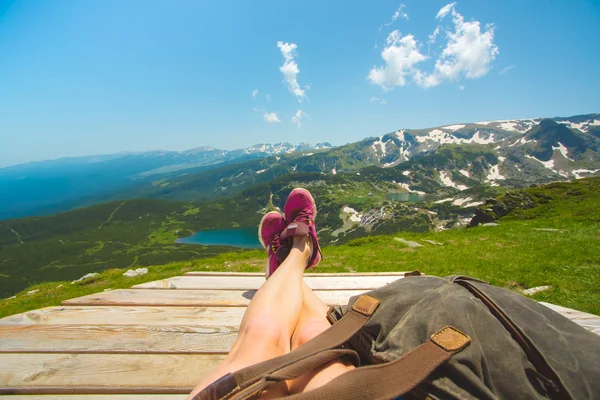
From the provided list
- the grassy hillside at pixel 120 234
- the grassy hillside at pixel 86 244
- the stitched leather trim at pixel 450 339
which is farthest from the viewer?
the grassy hillside at pixel 120 234

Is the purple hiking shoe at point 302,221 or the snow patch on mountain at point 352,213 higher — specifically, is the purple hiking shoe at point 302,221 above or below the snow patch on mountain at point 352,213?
above

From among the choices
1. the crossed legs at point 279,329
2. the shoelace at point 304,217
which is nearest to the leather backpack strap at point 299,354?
the crossed legs at point 279,329

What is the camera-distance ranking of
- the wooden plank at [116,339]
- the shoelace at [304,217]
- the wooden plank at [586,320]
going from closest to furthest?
the wooden plank at [116,339] → the wooden plank at [586,320] → the shoelace at [304,217]

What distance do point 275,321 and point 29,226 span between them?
25026cm

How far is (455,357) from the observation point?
1292 millimetres

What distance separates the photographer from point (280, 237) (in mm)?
4109

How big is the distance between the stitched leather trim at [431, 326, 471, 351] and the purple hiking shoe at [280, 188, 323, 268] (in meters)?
2.54

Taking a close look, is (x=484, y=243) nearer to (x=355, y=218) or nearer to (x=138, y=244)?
(x=355, y=218)

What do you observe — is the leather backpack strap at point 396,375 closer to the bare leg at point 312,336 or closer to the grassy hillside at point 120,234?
the bare leg at point 312,336

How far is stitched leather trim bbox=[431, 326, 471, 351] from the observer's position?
4.34 ft

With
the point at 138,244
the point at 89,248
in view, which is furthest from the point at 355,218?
the point at 89,248

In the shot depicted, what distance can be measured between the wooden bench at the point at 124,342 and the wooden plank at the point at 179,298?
12 millimetres

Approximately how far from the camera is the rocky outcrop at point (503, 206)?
122ft

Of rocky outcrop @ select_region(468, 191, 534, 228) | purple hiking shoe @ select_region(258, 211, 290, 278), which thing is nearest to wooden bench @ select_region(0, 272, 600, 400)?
purple hiking shoe @ select_region(258, 211, 290, 278)
